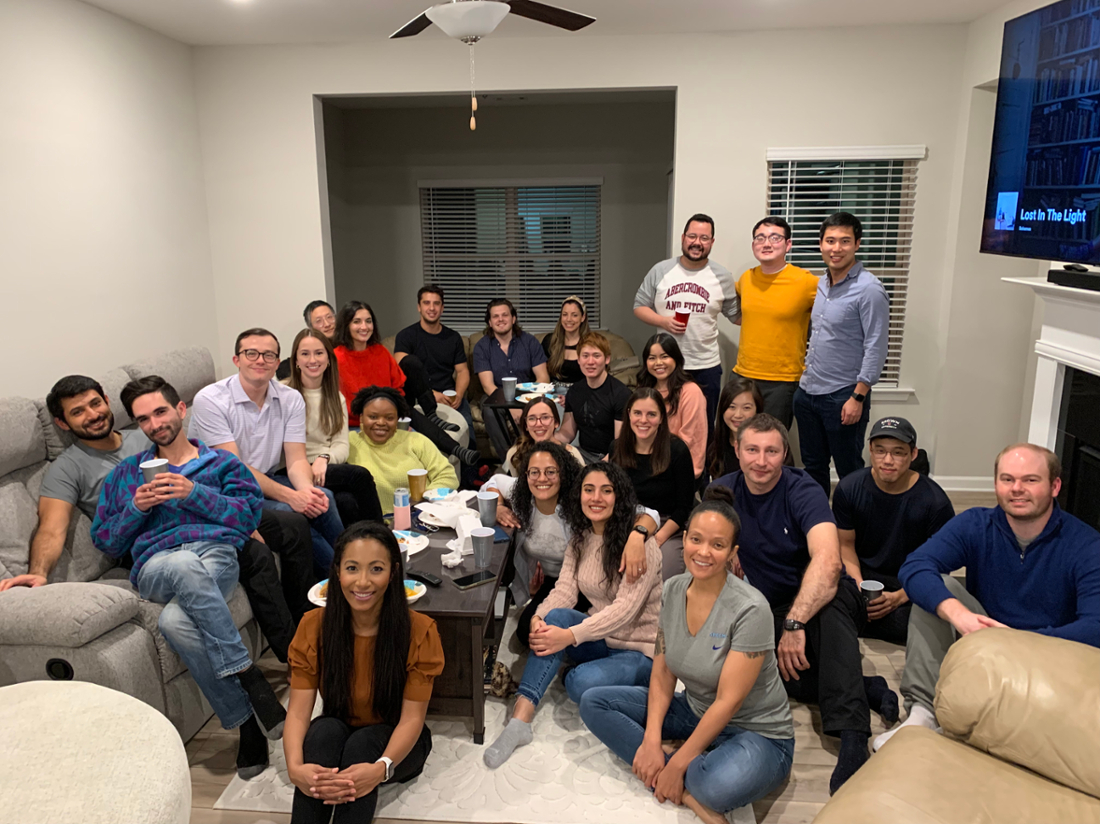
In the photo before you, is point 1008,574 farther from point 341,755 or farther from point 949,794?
point 341,755

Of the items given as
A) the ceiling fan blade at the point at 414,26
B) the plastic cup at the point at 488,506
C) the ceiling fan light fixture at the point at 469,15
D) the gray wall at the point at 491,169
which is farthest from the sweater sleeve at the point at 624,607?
the gray wall at the point at 491,169

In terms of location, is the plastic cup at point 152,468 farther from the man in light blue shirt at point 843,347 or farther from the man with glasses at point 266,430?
the man in light blue shirt at point 843,347

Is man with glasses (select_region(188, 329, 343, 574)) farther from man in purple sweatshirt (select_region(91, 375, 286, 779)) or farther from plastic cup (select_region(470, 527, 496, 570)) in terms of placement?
plastic cup (select_region(470, 527, 496, 570))

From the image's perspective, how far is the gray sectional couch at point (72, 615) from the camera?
2.46 m

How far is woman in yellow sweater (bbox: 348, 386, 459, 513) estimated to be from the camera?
3.81 meters

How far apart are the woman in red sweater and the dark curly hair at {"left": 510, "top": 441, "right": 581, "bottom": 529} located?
1.41 meters

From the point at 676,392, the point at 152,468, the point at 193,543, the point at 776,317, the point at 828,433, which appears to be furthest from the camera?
the point at 776,317

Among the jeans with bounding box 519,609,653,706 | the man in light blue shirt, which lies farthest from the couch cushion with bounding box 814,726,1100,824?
the man in light blue shirt

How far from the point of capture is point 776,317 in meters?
4.49

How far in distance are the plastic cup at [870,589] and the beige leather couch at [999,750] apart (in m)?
1.03

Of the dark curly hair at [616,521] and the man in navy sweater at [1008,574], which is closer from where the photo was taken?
the man in navy sweater at [1008,574]

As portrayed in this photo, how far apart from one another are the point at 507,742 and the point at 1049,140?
2.89 m

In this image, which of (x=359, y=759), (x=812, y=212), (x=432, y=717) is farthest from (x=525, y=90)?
(x=359, y=759)

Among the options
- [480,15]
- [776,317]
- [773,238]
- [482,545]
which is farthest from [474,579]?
[773,238]
